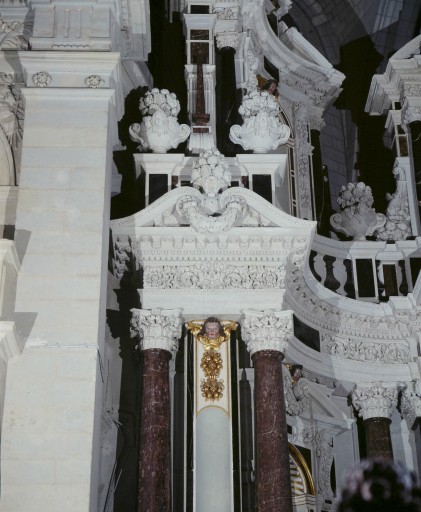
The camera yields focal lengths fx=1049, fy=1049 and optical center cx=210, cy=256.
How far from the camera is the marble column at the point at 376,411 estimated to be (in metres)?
14.5

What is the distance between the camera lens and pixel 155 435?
39.8 feet

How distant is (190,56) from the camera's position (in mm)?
16000

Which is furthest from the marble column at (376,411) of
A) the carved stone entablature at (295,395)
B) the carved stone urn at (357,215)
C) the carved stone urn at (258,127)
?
the carved stone urn at (258,127)

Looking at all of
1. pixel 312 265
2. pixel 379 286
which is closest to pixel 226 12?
pixel 312 265

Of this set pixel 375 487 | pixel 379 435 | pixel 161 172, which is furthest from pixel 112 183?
pixel 375 487

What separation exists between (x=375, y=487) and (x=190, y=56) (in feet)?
→ 38.2

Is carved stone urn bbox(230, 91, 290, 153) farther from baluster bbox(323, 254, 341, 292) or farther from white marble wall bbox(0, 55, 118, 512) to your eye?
baluster bbox(323, 254, 341, 292)

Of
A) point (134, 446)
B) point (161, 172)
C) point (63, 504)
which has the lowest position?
point (63, 504)

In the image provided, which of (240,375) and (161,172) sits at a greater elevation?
(161,172)

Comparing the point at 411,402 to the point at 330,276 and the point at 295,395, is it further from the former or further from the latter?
the point at 330,276

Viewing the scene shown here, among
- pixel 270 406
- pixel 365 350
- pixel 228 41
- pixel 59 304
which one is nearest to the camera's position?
pixel 59 304

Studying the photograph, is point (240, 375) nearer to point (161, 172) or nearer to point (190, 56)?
point (161, 172)

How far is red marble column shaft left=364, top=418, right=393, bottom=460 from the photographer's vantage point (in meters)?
14.5

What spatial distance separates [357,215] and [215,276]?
12.9ft
